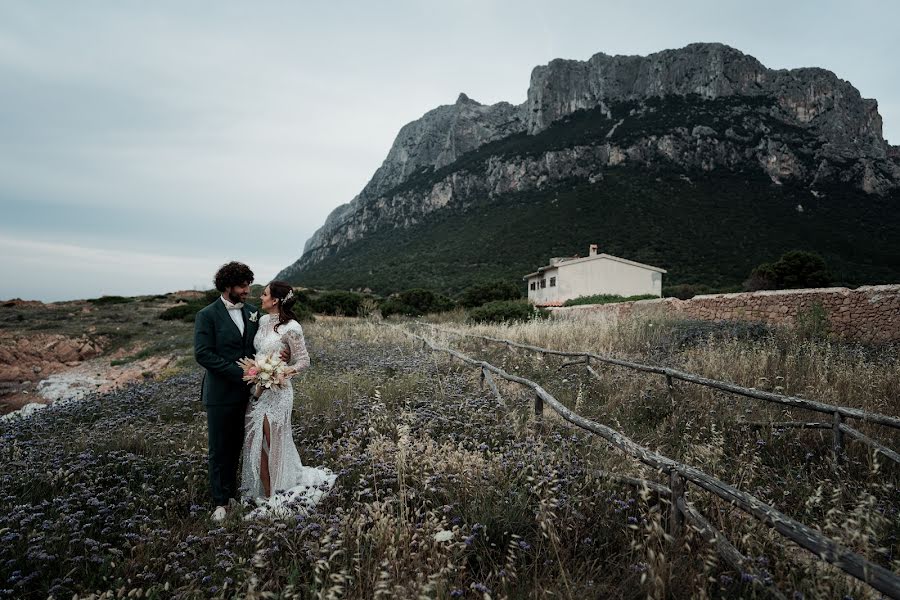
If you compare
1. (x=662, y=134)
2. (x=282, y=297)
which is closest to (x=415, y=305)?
(x=282, y=297)

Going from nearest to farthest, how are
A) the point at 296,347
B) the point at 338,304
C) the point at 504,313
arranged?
the point at 296,347 < the point at 504,313 < the point at 338,304

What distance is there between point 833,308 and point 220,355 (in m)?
14.7

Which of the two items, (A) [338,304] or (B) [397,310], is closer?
(B) [397,310]

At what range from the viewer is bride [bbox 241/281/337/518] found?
3.38m

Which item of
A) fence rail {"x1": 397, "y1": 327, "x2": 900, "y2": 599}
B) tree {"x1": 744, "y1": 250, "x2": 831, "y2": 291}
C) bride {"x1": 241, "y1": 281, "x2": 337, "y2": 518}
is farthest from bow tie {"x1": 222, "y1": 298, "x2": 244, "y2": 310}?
tree {"x1": 744, "y1": 250, "x2": 831, "y2": 291}

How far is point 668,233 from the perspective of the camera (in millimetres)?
53906

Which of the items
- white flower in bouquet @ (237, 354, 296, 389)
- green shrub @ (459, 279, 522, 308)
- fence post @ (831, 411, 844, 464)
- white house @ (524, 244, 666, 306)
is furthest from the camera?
white house @ (524, 244, 666, 306)

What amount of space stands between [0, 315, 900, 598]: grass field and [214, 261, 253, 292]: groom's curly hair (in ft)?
5.24

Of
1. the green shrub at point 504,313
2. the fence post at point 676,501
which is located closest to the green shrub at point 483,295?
the green shrub at point 504,313

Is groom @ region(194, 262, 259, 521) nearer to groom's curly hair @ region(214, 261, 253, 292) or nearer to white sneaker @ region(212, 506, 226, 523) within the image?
groom's curly hair @ region(214, 261, 253, 292)

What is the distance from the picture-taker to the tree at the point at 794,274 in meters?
33.2

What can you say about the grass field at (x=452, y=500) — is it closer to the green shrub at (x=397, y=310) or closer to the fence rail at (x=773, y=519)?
the fence rail at (x=773, y=519)

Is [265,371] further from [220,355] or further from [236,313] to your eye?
[236,313]

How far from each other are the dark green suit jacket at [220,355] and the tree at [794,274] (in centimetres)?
3881
